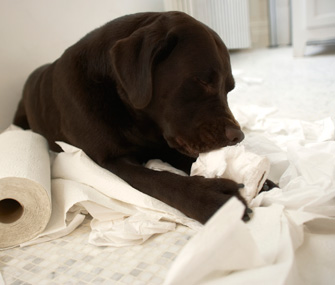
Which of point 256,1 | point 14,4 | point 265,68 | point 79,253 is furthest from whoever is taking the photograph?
point 256,1

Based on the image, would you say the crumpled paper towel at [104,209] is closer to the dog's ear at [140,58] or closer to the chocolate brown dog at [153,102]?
the chocolate brown dog at [153,102]

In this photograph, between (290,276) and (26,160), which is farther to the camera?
(26,160)

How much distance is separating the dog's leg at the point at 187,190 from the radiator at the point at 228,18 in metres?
3.20

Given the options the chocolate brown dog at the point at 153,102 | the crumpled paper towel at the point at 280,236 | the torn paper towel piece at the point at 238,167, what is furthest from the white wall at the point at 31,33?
the crumpled paper towel at the point at 280,236

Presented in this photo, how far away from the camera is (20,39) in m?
1.83

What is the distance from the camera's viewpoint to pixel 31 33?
1889 mm

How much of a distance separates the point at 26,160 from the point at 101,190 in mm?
257

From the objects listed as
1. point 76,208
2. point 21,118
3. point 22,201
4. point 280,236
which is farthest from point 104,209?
point 21,118

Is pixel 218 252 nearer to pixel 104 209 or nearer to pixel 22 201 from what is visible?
pixel 104 209

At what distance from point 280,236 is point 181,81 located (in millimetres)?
502

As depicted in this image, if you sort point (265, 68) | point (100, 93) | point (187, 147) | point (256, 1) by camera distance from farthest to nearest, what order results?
point (256, 1)
point (265, 68)
point (100, 93)
point (187, 147)

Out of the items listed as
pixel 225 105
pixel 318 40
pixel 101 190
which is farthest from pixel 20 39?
pixel 318 40

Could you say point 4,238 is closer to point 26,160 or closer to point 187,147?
point 26,160

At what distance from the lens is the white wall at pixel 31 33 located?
1762mm
